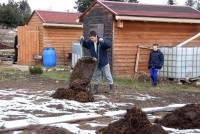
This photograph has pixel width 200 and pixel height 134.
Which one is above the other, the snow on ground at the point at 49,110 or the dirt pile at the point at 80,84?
the dirt pile at the point at 80,84

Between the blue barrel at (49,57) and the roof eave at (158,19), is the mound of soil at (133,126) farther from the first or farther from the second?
the blue barrel at (49,57)

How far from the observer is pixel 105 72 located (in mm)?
13695

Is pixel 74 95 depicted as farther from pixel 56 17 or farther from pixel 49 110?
pixel 56 17

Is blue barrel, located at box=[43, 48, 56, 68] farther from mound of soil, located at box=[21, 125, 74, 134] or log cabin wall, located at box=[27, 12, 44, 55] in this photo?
mound of soil, located at box=[21, 125, 74, 134]

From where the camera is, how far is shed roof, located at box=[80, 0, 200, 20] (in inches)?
750

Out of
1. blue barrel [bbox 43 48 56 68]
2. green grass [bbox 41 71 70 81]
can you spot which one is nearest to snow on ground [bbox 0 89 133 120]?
green grass [bbox 41 71 70 81]

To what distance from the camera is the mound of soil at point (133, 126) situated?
770 centimetres

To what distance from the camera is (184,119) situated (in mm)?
8844

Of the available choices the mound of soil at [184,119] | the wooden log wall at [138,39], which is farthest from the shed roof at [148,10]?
the mound of soil at [184,119]

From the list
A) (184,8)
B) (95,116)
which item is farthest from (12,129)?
(184,8)

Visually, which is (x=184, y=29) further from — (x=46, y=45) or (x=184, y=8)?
(x=46, y=45)

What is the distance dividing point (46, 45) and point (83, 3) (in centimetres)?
1676

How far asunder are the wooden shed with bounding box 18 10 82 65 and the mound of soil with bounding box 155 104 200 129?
57.0 ft

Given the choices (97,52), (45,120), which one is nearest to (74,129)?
(45,120)
